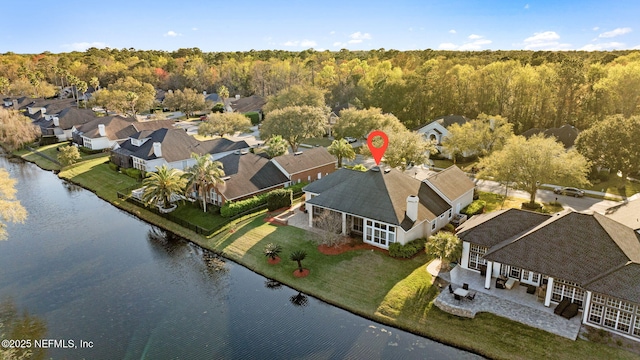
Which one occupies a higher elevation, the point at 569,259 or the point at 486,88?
the point at 486,88

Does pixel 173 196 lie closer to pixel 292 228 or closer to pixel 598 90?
pixel 292 228

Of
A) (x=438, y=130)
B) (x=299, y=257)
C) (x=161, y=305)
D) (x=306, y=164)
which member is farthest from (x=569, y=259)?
(x=438, y=130)

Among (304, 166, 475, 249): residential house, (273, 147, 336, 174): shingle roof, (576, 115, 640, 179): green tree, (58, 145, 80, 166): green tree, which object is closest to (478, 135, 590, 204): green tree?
(304, 166, 475, 249): residential house

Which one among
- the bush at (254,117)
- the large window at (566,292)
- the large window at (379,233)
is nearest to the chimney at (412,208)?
the large window at (379,233)

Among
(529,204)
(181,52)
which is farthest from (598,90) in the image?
(181,52)

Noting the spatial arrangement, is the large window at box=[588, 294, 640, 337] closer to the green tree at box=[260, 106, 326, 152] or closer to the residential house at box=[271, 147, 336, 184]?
the residential house at box=[271, 147, 336, 184]

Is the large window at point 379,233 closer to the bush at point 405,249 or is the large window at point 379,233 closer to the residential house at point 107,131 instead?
the bush at point 405,249

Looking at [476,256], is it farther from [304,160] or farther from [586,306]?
[304,160]
